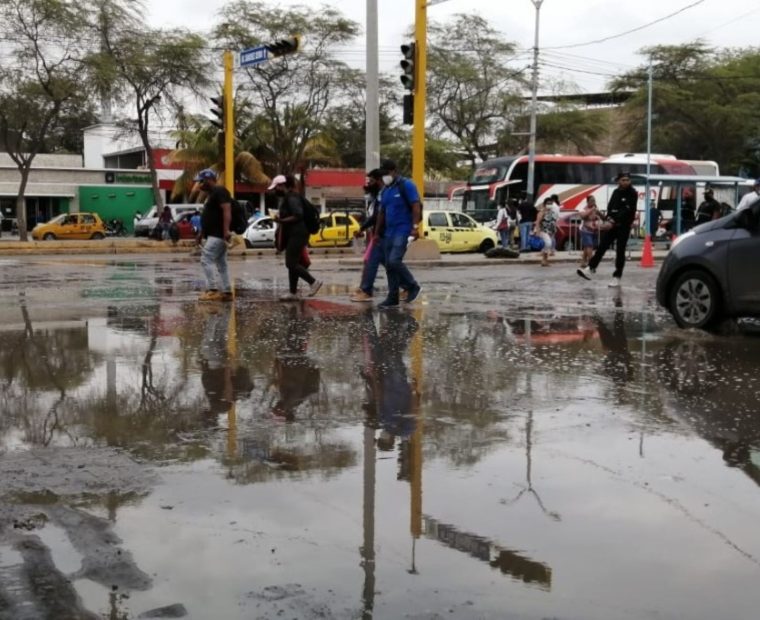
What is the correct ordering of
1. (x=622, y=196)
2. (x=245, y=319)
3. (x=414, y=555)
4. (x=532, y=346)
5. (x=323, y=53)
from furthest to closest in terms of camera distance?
(x=323, y=53) → (x=622, y=196) → (x=245, y=319) → (x=532, y=346) → (x=414, y=555)

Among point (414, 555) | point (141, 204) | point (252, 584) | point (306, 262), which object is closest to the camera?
point (252, 584)

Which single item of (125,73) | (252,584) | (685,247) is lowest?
(252,584)

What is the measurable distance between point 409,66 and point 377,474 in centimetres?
1609

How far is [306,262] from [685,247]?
503 cm

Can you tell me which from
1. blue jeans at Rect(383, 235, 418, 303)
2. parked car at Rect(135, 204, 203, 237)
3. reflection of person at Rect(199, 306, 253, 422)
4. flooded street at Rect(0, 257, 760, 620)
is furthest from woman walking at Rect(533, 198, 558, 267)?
parked car at Rect(135, 204, 203, 237)

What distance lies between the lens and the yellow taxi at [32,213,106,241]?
44.2m

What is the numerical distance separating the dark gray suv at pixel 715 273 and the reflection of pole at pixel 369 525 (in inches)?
192

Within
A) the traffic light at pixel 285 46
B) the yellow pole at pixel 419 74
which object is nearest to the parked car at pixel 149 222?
the traffic light at pixel 285 46

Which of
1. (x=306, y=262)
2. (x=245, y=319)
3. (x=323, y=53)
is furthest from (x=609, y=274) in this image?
(x=323, y=53)

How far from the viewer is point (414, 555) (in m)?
3.61

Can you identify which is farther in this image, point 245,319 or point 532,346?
point 245,319

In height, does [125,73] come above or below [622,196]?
above

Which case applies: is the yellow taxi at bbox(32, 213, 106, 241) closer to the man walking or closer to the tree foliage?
the tree foliage

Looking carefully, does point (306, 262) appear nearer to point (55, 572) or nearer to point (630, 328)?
point (630, 328)
